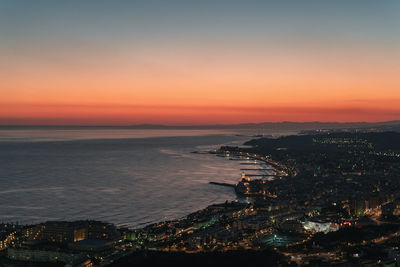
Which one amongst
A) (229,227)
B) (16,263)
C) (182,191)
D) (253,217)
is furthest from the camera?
(182,191)

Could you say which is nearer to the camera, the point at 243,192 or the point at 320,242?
the point at 320,242

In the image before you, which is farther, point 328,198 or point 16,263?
point 328,198

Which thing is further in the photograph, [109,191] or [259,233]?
[109,191]

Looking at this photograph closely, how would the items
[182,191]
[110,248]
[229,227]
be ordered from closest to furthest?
[110,248]
[229,227]
[182,191]

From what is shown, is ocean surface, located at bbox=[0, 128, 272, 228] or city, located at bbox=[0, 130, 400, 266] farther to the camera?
ocean surface, located at bbox=[0, 128, 272, 228]

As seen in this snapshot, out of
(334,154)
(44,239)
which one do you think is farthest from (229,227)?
(334,154)

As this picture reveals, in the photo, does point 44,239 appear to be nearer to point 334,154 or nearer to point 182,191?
point 182,191

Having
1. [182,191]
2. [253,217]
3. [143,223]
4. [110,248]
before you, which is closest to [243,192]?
[182,191]

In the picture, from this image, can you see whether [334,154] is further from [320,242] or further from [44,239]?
[44,239]

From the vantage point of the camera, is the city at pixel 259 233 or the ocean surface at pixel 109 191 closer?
the city at pixel 259 233
